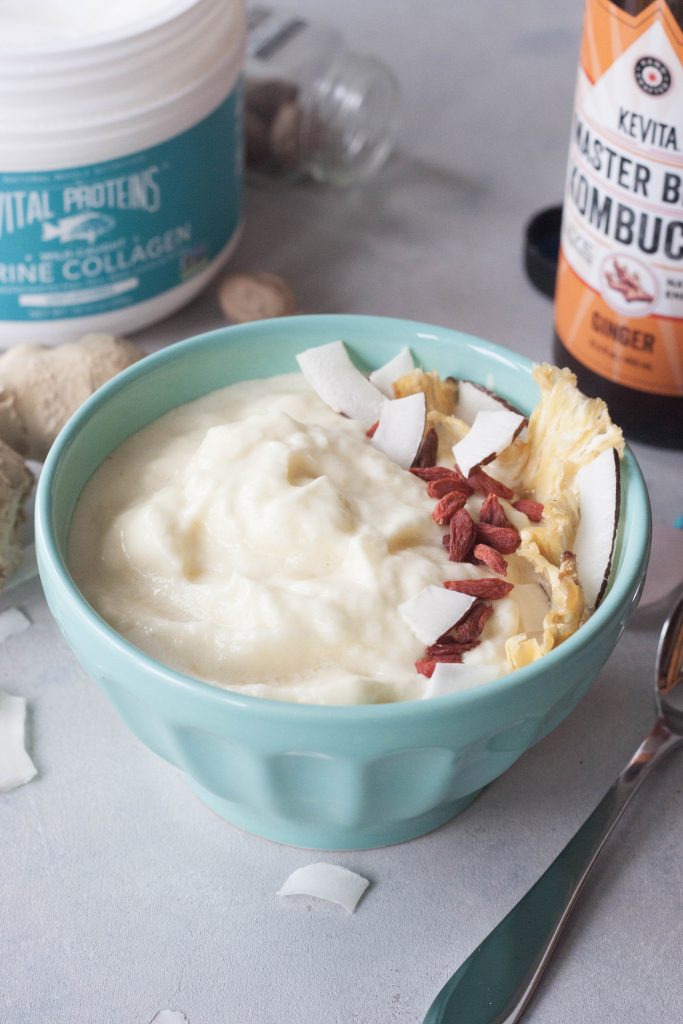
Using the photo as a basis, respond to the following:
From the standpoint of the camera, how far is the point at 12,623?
120 cm

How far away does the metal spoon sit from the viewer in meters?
0.87

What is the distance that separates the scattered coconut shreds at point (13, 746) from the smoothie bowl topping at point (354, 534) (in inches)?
8.4

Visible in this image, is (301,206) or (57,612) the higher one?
(57,612)

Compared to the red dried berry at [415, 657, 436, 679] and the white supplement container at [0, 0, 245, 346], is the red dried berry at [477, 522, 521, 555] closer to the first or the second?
the red dried berry at [415, 657, 436, 679]

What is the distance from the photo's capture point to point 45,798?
1.05 m

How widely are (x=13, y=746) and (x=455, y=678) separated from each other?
1.45 ft

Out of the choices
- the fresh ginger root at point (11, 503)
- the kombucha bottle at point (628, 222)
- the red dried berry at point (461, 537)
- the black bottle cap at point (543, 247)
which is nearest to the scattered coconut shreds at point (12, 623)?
the fresh ginger root at point (11, 503)

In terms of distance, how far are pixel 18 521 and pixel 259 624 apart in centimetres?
42

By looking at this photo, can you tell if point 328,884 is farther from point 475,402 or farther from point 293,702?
point 475,402

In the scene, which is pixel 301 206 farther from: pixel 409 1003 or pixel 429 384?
pixel 409 1003

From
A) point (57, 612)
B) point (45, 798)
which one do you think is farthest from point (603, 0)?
point (45, 798)

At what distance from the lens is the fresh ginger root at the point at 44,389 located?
4.23ft

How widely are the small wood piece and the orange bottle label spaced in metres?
0.34

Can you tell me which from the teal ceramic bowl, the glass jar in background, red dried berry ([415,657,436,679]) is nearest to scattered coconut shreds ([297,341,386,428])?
the teal ceramic bowl
